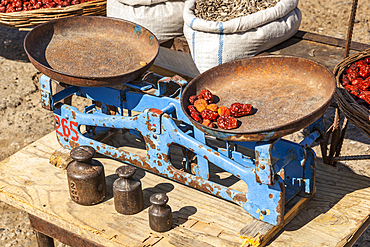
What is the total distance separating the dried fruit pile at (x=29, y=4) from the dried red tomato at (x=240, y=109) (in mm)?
2342

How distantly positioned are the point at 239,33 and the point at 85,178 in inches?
48.3

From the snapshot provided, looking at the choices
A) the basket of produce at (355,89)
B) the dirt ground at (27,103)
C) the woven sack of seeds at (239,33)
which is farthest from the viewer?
the dirt ground at (27,103)

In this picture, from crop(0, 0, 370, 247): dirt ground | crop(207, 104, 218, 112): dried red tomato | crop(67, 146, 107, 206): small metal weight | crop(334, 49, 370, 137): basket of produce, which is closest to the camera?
crop(207, 104, 218, 112): dried red tomato

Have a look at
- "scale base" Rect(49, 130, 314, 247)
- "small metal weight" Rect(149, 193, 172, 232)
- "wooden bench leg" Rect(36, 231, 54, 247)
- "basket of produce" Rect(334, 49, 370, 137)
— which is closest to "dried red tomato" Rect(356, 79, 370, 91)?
"basket of produce" Rect(334, 49, 370, 137)

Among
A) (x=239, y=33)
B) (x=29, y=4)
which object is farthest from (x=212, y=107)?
(x=29, y=4)

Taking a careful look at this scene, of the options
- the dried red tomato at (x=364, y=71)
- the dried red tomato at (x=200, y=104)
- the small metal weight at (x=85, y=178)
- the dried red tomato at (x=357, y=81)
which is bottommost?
the small metal weight at (x=85, y=178)

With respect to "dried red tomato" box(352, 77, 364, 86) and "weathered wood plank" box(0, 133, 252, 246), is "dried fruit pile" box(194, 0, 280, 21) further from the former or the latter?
"weathered wood plank" box(0, 133, 252, 246)

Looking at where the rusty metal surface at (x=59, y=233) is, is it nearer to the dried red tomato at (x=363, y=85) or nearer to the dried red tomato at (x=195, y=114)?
the dried red tomato at (x=195, y=114)

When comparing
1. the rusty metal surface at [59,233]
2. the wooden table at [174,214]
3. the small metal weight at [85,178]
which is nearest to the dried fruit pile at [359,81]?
→ the wooden table at [174,214]

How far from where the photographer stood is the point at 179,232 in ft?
5.57

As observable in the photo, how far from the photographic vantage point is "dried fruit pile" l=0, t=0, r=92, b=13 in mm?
3523

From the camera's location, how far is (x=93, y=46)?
2.22 meters

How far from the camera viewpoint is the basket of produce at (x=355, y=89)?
73.7 inches

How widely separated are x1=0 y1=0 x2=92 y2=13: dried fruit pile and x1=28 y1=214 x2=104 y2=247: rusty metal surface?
208cm
